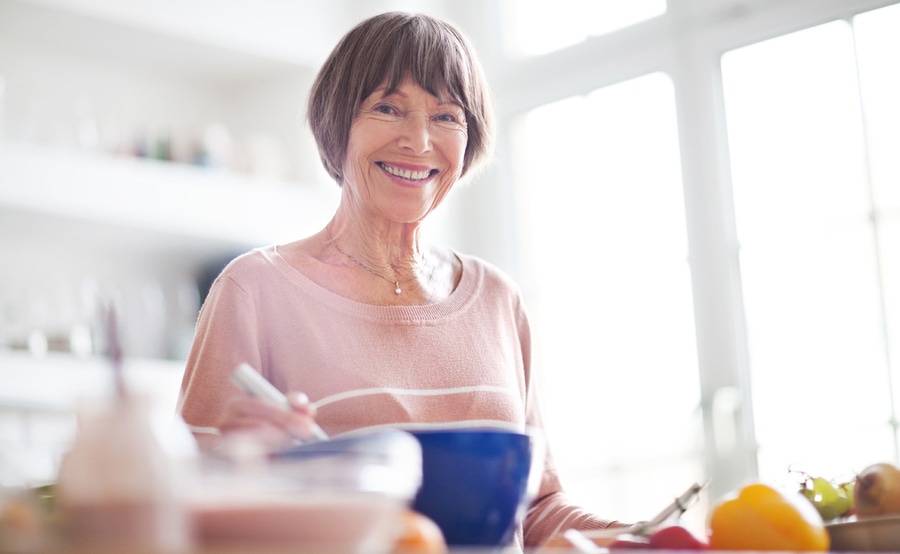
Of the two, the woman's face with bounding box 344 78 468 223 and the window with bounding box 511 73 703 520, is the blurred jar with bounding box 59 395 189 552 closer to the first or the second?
the woman's face with bounding box 344 78 468 223

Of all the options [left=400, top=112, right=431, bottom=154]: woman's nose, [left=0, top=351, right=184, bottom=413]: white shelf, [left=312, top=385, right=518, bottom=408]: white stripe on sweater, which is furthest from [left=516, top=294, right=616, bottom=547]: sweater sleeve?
[left=0, top=351, right=184, bottom=413]: white shelf

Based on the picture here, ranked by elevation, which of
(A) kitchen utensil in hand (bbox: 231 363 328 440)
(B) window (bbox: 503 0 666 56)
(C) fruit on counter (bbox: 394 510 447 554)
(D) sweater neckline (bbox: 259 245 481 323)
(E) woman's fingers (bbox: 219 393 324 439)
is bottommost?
(C) fruit on counter (bbox: 394 510 447 554)

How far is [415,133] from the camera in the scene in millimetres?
1686

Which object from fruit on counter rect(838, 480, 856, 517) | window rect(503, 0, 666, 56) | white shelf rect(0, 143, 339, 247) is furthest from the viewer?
window rect(503, 0, 666, 56)

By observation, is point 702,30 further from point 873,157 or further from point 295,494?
point 295,494

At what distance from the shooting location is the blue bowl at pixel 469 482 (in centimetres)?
108

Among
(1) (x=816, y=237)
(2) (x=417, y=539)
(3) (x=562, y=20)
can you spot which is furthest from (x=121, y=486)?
(3) (x=562, y=20)

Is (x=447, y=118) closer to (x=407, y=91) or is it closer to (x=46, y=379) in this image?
(x=407, y=91)

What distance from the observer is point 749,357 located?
11.6ft

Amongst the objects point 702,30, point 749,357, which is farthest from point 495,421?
point 702,30

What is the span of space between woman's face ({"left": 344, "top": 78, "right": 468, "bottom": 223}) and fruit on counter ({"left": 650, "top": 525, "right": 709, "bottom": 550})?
0.78 m

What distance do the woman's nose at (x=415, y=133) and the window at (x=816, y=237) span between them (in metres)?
1.98

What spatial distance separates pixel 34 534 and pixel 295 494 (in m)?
0.15

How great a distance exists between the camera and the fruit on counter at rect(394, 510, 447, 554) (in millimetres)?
836
